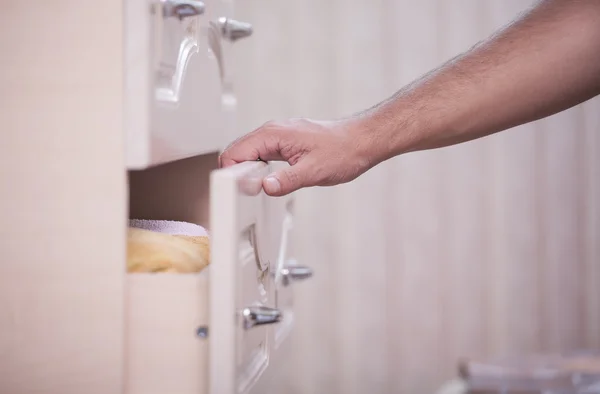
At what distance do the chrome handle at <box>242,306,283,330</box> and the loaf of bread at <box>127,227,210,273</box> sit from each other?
3.2 inches

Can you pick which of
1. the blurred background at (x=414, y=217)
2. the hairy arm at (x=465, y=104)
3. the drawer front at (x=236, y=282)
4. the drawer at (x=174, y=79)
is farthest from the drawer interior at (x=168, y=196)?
the blurred background at (x=414, y=217)

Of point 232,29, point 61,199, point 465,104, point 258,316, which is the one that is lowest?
point 258,316

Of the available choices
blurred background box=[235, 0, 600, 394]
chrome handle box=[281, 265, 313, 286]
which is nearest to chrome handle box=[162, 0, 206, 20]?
chrome handle box=[281, 265, 313, 286]

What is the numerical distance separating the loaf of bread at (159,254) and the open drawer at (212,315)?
2 centimetres

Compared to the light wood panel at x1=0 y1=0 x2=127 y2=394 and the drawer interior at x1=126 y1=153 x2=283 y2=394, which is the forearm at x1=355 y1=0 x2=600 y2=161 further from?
the light wood panel at x1=0 y1=0 x2=127 y2=394

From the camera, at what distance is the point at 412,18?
6.73 feet

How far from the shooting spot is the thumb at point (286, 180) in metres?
0.83

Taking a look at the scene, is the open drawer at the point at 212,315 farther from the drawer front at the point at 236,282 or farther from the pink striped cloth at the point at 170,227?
the pink striped cloth at the point at 170,227

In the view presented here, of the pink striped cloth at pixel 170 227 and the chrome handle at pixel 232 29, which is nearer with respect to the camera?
the pink striped cloth at pixel 170 227

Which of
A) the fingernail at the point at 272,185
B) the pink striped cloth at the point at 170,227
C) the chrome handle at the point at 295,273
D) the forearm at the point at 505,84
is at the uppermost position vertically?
the forearm at the point at 505,84

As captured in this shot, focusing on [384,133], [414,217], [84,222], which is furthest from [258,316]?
[414,217]

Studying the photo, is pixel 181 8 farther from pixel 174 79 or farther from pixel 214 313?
pixel 214 313

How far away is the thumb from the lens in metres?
0.83

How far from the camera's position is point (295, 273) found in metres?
1.04
